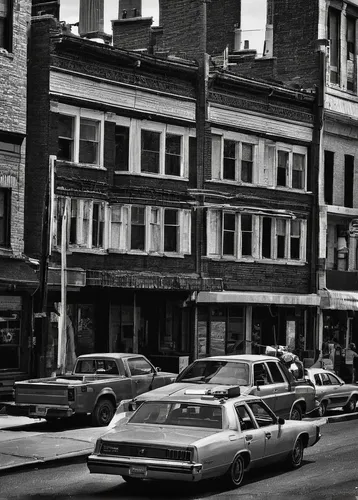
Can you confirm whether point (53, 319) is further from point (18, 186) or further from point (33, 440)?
point (33, 440)

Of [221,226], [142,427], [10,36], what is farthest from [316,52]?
[142,427]

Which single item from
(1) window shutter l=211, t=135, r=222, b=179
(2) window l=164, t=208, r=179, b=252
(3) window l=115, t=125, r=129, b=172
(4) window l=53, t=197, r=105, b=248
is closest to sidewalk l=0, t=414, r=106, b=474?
(4) window l=53, t=197, r=105, b=248

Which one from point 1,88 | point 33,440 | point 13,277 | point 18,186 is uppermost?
point 1,88

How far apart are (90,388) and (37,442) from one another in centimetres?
269

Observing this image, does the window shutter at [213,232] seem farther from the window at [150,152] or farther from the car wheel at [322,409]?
the car wheel at [322,409]

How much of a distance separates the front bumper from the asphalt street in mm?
502

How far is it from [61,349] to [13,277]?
10.8 ft

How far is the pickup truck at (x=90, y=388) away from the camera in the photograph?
23.4m

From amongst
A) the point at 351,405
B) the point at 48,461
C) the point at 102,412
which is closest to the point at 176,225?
the point at 351,405

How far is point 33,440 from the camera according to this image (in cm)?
2164

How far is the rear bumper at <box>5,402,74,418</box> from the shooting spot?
2322cm

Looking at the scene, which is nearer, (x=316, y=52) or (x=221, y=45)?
(x=316, y=52)

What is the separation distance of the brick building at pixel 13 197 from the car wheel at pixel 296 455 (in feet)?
45.4

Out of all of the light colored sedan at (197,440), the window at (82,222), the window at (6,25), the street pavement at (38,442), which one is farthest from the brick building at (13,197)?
the light colored sedan at (197,440)
